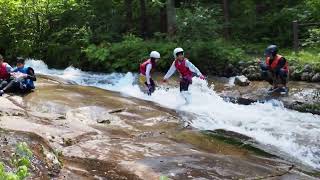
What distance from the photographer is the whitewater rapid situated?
9164mm

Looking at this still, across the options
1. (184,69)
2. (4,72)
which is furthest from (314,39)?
(4,72)

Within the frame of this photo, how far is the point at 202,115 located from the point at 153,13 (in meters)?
12.2

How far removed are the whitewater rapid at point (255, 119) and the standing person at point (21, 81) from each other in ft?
10.6

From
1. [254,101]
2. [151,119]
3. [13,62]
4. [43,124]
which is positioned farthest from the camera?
[13,62]

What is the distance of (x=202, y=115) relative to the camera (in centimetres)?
1172

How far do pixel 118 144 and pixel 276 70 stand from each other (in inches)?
258

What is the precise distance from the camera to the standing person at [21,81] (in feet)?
41.7

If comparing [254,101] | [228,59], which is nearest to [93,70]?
[228,59]

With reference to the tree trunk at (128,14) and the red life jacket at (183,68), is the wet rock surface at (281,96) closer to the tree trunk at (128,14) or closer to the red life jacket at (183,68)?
the red life jacket at (183,68)

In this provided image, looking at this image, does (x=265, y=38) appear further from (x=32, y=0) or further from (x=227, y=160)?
(x=227, y=160)

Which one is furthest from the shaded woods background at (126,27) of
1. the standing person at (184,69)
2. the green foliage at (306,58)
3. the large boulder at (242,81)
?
the standing person at (184,69)

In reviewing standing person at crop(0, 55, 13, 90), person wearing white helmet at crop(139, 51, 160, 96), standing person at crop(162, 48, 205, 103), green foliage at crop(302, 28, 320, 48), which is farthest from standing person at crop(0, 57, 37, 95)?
green foliage at crop(302, 28, 320, 48)

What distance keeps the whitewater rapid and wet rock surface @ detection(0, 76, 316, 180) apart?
77 centimetres

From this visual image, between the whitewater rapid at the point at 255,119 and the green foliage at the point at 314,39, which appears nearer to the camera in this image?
the whitewater rapid at the point at 255,119
